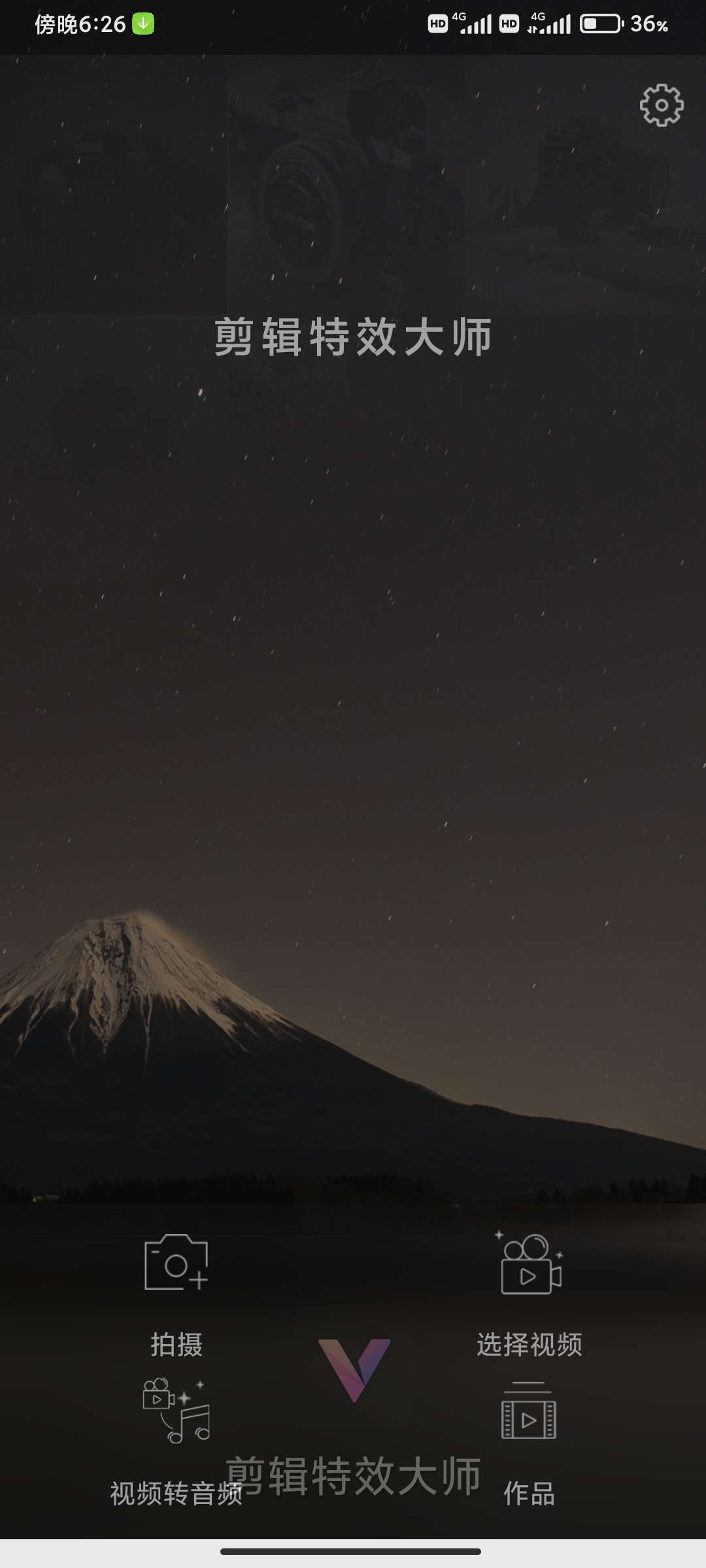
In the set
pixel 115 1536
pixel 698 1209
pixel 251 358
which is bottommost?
pixel 115 1536

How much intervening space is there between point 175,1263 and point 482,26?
2668mm

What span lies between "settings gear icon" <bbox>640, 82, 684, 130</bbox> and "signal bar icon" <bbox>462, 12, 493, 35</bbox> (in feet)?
1.19

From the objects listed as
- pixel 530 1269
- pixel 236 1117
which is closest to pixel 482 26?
pixel 236 1117

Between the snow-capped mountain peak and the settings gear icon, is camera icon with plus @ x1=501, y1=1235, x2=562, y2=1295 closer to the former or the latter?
the snow-capped mountain peak

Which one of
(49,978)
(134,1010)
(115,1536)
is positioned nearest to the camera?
(115,1536)

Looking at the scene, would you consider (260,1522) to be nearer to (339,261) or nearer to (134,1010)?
(339,261)

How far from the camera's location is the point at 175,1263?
2.99m

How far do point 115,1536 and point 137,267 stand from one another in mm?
2624

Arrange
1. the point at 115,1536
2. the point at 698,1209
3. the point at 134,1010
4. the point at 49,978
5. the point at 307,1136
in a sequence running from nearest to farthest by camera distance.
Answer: the point at 115,1536
the point at 698,1209
the point at 307,1136
the point at 49,978
the point at 134,1010

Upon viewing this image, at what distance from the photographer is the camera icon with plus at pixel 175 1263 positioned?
2.97 meters

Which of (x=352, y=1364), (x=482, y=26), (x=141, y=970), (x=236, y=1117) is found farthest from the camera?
(x=141, y=970)

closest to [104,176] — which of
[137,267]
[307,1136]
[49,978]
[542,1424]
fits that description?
[137,267]

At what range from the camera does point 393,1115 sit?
13.9ft

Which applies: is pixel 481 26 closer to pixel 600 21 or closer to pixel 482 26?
pixel 482 26
